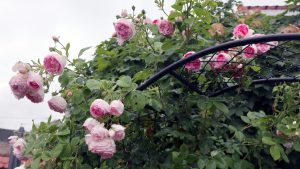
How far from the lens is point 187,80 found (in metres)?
1.48

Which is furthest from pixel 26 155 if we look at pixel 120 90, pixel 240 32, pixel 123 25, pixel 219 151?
pixel 240 32

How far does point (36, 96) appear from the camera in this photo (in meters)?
1.34

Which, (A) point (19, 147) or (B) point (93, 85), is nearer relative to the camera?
(B) point (93, 85)

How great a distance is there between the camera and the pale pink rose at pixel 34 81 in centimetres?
129

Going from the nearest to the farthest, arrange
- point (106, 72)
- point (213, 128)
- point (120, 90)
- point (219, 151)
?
point (120, 90), point (219, 151), point (213, 128), point (106, 72)

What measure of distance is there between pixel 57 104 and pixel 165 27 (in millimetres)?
473

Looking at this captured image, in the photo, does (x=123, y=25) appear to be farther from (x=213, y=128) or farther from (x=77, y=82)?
(x=213, y=128)

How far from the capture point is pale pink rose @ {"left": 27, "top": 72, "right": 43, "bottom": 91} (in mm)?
1293

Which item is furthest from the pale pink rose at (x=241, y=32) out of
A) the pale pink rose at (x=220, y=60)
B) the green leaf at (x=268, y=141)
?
the green leaf at (x=268, y=141)

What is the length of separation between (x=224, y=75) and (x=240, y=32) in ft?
0.57

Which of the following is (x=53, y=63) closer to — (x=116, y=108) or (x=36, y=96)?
(x=36, y=96)

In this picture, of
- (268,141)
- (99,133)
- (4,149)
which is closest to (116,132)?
(99,133)

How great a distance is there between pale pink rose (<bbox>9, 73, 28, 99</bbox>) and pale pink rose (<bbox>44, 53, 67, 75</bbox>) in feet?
0.28

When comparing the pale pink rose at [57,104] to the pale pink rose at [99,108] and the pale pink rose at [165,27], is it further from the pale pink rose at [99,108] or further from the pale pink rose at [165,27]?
the pale pink rose at [165,27]
